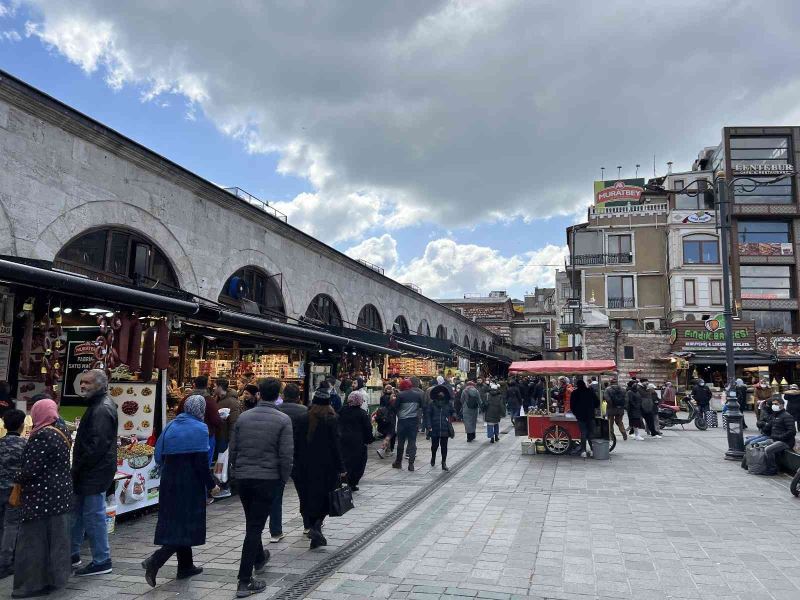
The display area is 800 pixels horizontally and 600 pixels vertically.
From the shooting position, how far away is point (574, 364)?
14.0m

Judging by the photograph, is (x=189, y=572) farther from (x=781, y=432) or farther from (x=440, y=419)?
(x=781, y=432)

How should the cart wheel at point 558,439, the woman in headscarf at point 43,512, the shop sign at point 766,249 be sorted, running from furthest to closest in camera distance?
1. the shop sign at point 766,249
2. the cart wheel at point 558,439
3. the woman in headscarf at point 43,512

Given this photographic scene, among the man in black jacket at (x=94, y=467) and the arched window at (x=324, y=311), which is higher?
the arched window at (x=324, y=311)

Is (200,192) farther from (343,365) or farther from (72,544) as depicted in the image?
(72,544)

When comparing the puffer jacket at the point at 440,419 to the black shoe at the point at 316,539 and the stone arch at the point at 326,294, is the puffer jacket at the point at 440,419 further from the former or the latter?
the stone arch at the point at 326,294

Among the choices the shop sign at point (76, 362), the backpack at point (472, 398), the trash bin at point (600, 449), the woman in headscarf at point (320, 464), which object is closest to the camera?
the woman in headscarf at point (320, 464)

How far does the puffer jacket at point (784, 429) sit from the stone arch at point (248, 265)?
1192 centimetres

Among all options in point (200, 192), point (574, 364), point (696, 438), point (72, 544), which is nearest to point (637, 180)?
point (696, 438)

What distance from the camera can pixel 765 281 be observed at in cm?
3853

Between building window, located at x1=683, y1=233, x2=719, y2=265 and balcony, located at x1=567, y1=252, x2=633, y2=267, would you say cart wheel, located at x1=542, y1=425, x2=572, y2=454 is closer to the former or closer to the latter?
building window, located at x1=683, y1=233, x2=719, y2=265

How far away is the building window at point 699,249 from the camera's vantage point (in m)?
38.1

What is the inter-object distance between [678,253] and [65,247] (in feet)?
121

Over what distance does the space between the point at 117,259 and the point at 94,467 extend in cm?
641

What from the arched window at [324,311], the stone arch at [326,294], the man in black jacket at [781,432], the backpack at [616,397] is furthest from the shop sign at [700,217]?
the man in black jacket at [781,432]
